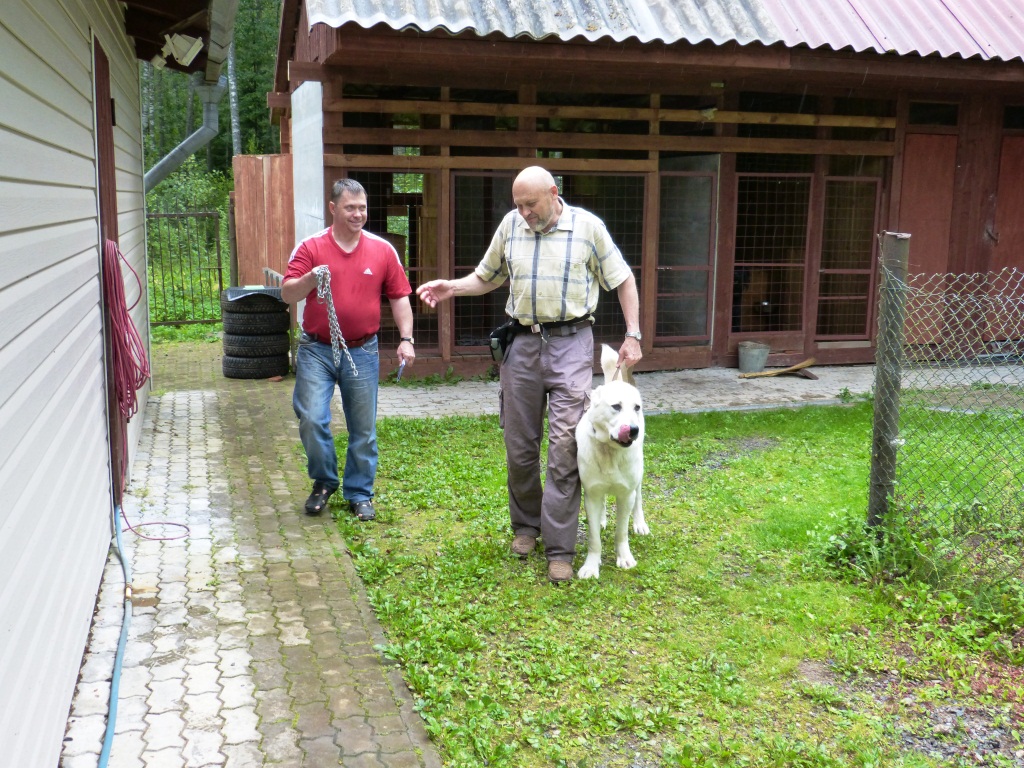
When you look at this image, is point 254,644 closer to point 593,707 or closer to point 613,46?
point 593,707

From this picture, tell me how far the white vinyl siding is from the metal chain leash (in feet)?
3.74

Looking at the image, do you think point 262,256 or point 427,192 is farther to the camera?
point 262,256

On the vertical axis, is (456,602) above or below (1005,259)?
below

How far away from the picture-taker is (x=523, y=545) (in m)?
5.02

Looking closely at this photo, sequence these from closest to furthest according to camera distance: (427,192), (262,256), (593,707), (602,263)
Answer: (593,707), (602,263), (427,192), (262,256)

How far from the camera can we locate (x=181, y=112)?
31469mm

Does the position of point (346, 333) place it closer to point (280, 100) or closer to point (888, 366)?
point (888, 366)

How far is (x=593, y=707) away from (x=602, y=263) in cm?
216

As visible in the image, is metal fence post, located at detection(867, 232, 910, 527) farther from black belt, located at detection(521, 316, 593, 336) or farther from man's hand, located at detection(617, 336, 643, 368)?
black belt, located at detection(521, 316, 593, 336)

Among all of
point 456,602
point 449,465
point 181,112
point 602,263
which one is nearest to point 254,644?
point 456,602

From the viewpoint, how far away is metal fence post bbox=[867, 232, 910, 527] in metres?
4.58

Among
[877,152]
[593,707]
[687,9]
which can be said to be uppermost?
[687,9]

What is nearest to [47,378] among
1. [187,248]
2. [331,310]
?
[331,310]

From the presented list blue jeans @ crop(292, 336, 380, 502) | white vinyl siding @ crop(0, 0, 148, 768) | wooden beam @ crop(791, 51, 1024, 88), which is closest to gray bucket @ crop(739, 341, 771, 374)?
wooden beam @ crop(791, 51, 1024, 88)
